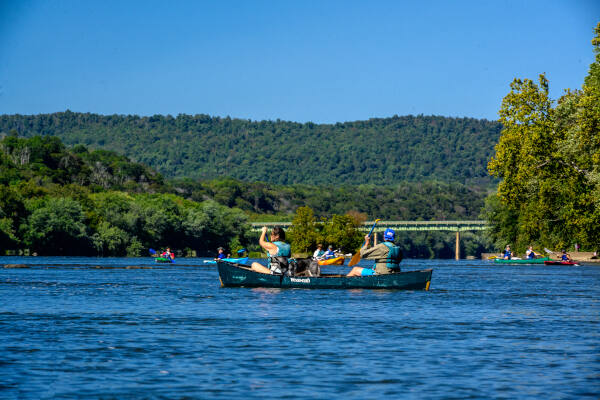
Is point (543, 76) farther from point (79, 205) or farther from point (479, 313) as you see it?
point (79, 205)

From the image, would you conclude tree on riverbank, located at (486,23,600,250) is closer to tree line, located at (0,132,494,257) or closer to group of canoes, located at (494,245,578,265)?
group of canoes, located at (494,245,578,265)

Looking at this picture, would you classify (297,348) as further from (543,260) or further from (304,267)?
(543,260)

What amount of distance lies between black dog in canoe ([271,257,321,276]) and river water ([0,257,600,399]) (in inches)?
120

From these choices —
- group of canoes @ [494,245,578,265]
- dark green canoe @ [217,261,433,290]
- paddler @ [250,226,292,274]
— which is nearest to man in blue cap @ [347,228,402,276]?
dark green canoe @ [217,261,433,290]

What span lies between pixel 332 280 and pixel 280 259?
235cm

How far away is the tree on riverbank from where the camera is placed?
69.9 m

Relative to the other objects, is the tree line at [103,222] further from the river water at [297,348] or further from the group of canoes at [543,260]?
the river water at [297,348]

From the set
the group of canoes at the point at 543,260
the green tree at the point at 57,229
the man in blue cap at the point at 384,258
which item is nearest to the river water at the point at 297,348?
the man in blue cap at the point at 384,258

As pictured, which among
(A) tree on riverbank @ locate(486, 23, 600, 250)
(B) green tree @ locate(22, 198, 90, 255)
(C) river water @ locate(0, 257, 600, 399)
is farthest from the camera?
(B) green tree @ locate(22, 198, 90, 255)

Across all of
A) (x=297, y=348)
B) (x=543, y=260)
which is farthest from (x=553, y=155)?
(x=297, y=348)

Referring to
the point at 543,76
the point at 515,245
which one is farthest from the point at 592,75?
the point at 515,245

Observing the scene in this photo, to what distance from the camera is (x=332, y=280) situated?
3919 cm

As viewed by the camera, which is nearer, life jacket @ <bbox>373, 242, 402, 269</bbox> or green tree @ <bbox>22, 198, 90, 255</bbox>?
life jacket @ <bbox>373, 242, 402, 269</bbox>

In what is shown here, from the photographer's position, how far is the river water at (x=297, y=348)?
1609 cm
